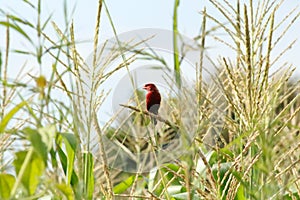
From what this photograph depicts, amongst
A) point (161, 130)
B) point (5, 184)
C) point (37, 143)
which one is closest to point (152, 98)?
point (161, 130)

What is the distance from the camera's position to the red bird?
188 cm

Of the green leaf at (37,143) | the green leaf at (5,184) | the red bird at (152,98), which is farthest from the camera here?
the red bird at (152,98)

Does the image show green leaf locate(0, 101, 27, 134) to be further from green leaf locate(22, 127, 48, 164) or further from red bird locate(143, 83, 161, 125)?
red bird locate(143, 83, 161, 125)

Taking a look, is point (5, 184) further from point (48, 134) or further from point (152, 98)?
point (152, 98)

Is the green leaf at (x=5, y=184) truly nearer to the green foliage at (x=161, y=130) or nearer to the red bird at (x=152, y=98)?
the green foliage at (x=161, y=130)

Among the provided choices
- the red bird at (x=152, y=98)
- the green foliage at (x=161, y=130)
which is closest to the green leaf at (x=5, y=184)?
the green foliage at (x=161, y=130)

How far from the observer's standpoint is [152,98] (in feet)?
6.45

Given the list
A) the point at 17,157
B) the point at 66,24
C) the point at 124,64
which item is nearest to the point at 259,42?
the point at 124,64

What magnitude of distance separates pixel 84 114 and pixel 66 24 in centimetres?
25

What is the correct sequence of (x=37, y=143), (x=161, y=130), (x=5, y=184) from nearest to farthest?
(x=37, y=143) → (x=5, y=184) → (x=161, y=130)

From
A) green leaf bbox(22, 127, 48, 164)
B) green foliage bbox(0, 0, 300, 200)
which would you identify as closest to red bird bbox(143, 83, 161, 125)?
green foliage bbox(0, 0, 300, 200)

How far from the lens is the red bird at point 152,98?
74.0 inches

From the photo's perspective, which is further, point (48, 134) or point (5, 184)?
point (5, 184)

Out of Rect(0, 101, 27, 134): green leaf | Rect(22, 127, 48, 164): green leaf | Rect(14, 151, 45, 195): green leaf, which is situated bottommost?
Rect(14, 151, 45, 195): green leaf
